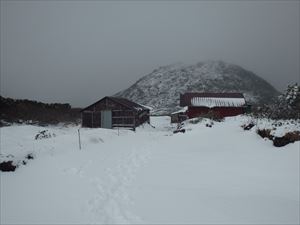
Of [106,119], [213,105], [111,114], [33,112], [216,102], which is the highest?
[216,102]

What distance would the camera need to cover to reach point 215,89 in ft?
616

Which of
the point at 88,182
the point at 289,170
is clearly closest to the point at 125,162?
the point at 88,182

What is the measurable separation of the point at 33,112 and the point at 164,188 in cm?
4139

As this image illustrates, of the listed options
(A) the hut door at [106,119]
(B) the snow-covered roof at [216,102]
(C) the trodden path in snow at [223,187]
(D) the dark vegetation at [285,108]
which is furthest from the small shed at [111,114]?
(C) the trodden path in snow at [223,187]

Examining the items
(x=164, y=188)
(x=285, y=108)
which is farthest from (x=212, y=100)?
(x=164, y=188)

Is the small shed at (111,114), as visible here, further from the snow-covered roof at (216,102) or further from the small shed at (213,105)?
the snow-covered roof at (216,102)

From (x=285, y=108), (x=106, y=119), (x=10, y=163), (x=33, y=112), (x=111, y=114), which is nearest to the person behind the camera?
(x=10, y=163)

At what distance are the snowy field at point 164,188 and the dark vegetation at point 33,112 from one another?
95.8 feet

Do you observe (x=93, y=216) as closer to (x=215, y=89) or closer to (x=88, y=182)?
(x=88, y=182)

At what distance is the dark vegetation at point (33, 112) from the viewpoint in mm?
37312

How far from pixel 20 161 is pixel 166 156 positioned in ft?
21.9

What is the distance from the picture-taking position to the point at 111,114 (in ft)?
123

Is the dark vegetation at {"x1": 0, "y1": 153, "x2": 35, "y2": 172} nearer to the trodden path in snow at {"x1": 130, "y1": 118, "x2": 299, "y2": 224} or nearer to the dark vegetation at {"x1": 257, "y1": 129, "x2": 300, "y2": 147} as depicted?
the trodden path in snow at {"x1": 130, "y1": 118, "x2": 299, "y2": 224}

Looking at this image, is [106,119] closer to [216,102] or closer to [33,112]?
[33,112]
